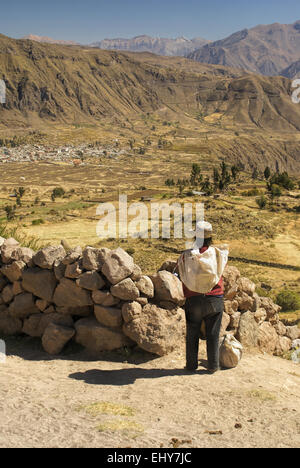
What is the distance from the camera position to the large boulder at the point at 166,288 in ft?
23.9

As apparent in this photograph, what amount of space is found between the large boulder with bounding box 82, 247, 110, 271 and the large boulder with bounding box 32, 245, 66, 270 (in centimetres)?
71

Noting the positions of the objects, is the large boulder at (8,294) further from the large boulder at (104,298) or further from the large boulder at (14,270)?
the large boulder at (104,298)

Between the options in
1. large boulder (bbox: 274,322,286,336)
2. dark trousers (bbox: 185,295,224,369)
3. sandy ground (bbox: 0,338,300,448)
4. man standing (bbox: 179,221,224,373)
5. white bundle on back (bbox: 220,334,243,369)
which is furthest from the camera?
large boulder (bbox: 274,322,286,336)

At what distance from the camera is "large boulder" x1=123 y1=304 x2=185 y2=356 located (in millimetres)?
6910

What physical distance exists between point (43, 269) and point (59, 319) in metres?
1.02

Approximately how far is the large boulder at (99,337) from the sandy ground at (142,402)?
209 mm

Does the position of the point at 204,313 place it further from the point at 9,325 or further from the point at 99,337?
the point at 9,325

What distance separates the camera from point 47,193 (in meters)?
69.4

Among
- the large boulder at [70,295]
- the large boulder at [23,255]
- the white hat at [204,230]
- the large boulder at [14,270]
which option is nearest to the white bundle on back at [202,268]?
the white hat at [204,230]

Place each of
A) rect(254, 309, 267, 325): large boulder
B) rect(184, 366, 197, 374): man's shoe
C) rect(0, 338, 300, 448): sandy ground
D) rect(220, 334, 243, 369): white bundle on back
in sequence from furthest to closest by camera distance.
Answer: rect(254, 309, 267, 325): large boulder
rect(220, 334, 243, 369): white bundle on back
rect(184, 366, 197, 374): man's shoe
rect(0, 338, 300, 448): sandy ground

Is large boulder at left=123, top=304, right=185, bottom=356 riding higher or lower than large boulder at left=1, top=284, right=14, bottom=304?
lower

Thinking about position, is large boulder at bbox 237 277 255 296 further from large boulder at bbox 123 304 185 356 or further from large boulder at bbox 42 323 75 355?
large boulder at bbox 42 323 75 355

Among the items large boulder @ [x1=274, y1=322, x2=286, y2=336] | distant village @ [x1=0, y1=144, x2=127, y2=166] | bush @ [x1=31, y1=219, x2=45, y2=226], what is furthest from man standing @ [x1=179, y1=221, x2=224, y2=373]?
distant village @ [x1=0, y1=144, x2=127, y2=166]

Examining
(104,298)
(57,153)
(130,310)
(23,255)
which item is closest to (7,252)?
(23,255)
